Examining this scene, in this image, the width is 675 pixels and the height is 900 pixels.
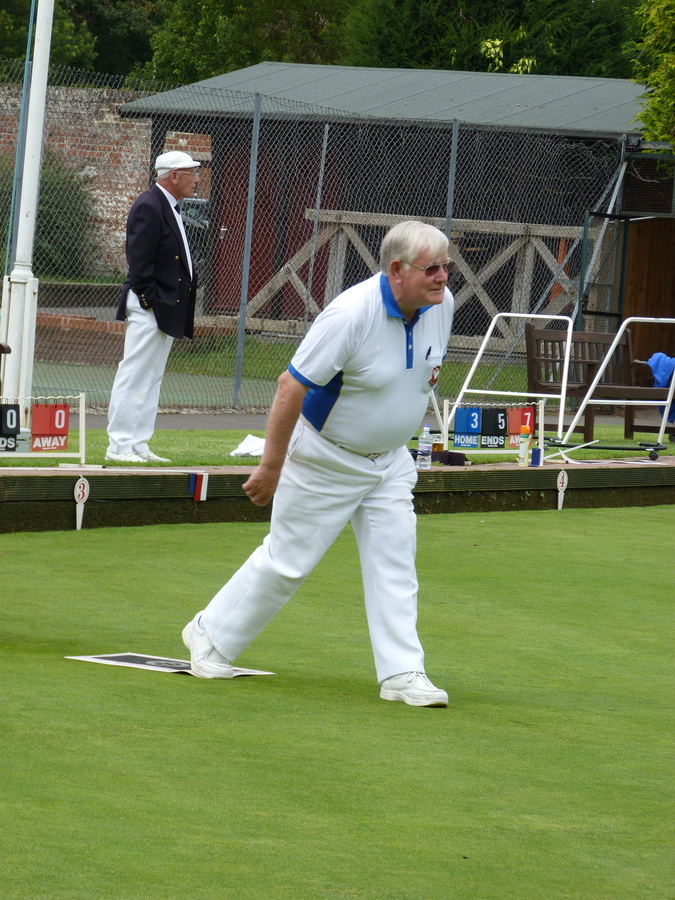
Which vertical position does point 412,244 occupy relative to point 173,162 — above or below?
below

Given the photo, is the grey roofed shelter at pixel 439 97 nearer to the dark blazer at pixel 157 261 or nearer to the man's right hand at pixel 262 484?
the dark blazer at pixel 157 261

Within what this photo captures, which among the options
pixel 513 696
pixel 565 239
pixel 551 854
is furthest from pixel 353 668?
pixel 565 239

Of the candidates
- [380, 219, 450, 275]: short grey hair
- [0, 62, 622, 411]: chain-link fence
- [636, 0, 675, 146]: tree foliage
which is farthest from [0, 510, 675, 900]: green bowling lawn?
[636, 0, 675, 146]: tree foliage

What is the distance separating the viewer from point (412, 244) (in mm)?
4438

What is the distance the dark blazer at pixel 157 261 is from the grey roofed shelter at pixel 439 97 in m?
6.26

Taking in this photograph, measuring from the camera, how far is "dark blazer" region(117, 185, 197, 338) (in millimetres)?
8922

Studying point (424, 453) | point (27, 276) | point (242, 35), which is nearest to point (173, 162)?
point (27, 276)

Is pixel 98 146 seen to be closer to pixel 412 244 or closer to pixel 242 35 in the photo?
pixel 412 244

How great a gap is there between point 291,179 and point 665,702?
12944 mm

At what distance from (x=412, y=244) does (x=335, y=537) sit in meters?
0.87

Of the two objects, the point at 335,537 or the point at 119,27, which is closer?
the point at 335,537

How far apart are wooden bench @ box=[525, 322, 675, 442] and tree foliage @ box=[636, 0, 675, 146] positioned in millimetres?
2740

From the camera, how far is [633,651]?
5.65 metres

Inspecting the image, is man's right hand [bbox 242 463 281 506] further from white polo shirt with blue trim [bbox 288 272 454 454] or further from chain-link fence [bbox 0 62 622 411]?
chain-link fence [bbox 0 62 622 411]
